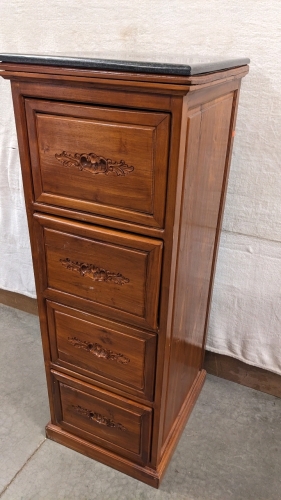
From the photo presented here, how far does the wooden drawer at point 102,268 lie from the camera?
32.2 inches

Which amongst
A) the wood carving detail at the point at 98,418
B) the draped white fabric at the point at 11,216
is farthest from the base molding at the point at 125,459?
the draped white fabric at the point at 11,216

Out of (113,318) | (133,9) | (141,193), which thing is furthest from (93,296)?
(133,9)

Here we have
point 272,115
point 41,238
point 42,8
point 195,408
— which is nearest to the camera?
point 41,238

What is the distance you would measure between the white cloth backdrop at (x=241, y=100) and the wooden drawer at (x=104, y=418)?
1.49ft

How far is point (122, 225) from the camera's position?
802 mm

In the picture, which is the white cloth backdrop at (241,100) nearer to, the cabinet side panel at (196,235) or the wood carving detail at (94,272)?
the cabinet side panel at (196,235)

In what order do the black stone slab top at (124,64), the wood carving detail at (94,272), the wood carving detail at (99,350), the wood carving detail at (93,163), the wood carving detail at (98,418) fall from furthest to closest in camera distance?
the wood carving detail at (98,418)
the wood carving detail at (99,350)
the wood carving detail at (94,272)
the wood carving detail at (93,163)
the black stone slab top at (124,64)

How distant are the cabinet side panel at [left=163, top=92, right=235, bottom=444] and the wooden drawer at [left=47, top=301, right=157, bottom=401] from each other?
0.24ft

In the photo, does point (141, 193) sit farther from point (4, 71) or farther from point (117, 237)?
point (4, 71)

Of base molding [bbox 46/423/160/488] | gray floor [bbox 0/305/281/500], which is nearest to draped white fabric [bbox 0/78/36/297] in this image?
gray floor [bbox 0/305/281/500]

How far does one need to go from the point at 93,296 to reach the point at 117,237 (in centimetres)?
17

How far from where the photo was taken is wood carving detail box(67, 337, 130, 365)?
0.97m

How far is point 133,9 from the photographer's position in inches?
44.3

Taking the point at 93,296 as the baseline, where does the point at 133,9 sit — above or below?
above
